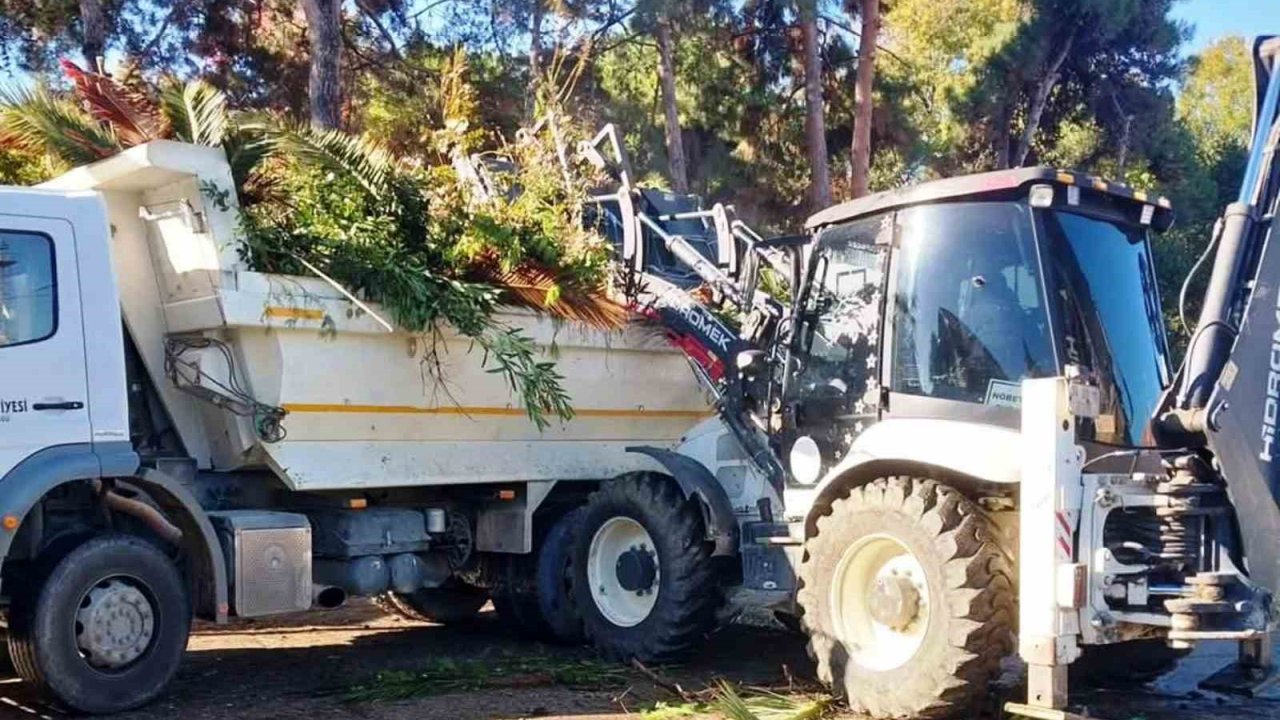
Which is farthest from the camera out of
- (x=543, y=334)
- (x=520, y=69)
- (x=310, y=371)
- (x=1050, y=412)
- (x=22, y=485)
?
(x=520, y=69)

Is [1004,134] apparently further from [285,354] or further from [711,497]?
[285,354]

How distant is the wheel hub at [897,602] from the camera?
675 cm

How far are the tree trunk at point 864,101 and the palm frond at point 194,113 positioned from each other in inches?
512

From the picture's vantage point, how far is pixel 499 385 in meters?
9.06

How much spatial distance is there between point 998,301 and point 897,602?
1623mm

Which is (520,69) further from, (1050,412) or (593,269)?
(1050,412)

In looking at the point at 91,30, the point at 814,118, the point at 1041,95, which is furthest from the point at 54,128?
the point at 1041,95

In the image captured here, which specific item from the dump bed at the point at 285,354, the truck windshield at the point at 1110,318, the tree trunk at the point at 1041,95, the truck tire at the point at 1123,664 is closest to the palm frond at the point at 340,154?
the dump bed at the point at 285,354

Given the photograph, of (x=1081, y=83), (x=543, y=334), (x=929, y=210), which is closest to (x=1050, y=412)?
(x=929, y=210)

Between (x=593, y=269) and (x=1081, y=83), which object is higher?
(x=1081, y=83)

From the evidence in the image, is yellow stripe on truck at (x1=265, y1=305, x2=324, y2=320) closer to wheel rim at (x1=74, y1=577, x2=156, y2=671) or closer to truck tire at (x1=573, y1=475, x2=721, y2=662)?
wheel rim at (x1=74, y1=577, x2=156, y2=671)

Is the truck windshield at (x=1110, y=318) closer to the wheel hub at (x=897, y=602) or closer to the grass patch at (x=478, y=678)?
the wheel hub at (x=897, y=602)

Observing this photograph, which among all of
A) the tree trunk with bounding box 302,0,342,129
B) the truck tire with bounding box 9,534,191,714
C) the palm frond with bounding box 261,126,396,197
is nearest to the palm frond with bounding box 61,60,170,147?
the palm frond with bounding box 261,126,396,197

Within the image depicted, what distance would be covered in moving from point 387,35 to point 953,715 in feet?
51.0
